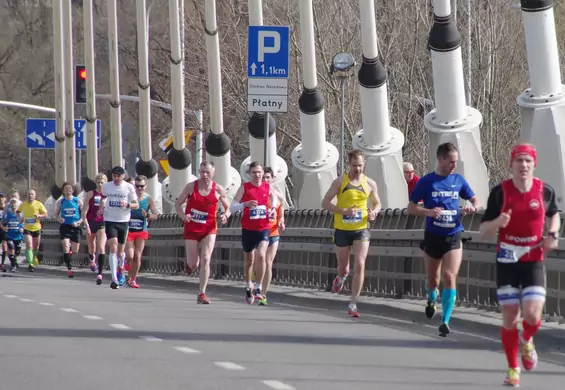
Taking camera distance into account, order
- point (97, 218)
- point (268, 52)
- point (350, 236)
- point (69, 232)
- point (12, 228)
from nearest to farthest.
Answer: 1. point (350, 236)
2. point (268, 52)
3. point (97, 218)
4. point (69, 232)
5. point (12, 228)

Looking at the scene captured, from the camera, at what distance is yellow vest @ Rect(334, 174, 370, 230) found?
1848 centimetres

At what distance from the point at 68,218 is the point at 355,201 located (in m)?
14.7

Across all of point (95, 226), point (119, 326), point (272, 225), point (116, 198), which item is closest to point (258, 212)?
point (272, 225)

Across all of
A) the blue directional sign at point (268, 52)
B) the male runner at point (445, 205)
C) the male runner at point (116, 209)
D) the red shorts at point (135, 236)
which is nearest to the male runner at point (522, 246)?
the male runner at point (445, 205)

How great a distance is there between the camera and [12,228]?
117 feet

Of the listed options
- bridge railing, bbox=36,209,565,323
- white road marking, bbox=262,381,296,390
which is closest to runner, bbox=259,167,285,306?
bridge railing, bbox=36,209,565,323

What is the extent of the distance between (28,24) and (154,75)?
1728 cm

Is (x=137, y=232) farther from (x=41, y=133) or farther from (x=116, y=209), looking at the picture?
(x=41, y=133)

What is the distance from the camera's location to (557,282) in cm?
1581

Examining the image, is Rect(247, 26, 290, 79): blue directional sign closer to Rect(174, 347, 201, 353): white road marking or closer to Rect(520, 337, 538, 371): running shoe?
Rect(174, 347, 201, 353): white road marking

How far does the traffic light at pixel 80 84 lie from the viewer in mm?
41156

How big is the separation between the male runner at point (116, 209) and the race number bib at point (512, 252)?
13909mm

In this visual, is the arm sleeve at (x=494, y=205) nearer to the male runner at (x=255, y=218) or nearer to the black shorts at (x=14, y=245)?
Result: the male runner at (x=255, y=218)

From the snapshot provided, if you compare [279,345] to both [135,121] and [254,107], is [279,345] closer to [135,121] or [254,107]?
[254,107]
